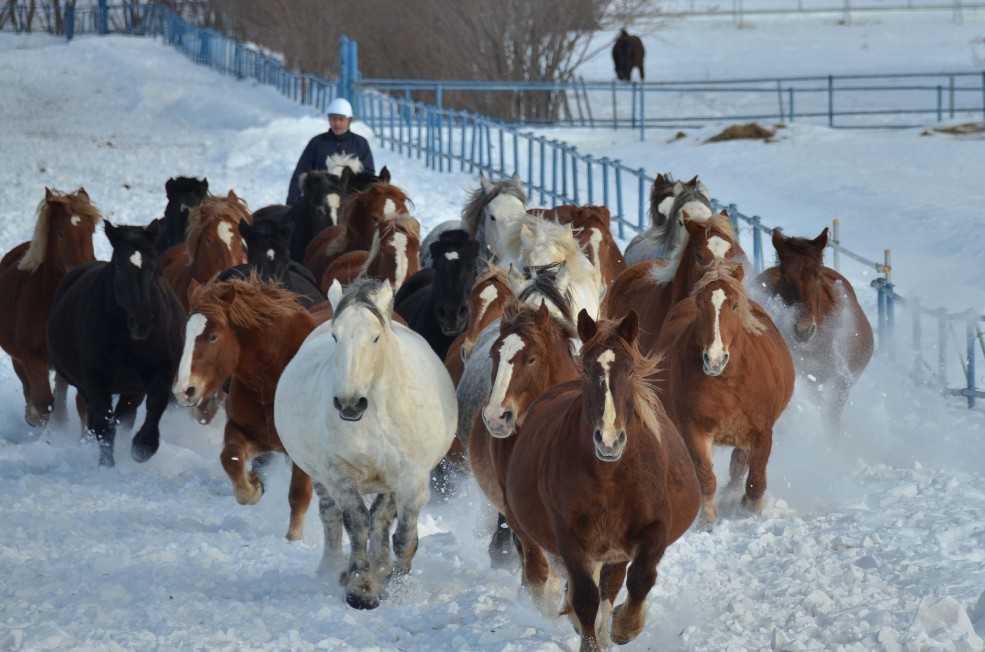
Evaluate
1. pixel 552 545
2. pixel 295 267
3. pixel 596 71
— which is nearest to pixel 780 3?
pixel 596 71

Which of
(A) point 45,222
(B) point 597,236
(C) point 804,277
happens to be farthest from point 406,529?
(A) point 45,222

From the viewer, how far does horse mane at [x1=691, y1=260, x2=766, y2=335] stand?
923cm

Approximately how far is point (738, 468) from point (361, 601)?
302cm

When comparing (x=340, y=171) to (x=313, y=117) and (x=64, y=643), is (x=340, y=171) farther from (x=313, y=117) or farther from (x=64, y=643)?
(x=313, y=117)

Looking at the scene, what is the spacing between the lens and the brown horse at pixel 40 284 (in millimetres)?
12836

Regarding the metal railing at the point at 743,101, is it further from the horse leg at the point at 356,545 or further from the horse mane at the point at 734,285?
the horse leg at the point at 356,545

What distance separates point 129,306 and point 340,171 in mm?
4662

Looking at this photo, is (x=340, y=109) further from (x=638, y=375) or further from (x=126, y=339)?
(x=638, y=375)

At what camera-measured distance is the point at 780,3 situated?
57.4 meters

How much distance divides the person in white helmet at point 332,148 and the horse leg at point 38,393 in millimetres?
3688

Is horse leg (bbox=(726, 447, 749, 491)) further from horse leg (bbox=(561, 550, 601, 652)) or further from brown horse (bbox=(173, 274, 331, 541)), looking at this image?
horse leg (bbox=(561, 550, 601, 652))

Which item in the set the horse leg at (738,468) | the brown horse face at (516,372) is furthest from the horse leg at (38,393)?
the brown horse face at (516,372)

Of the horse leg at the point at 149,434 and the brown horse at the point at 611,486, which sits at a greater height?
the brown horse at the point at 611,486

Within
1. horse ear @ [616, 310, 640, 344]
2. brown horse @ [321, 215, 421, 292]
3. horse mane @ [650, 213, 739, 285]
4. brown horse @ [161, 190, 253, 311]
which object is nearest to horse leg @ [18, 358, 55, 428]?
brown horse @ [161, 190, 253, 311]
